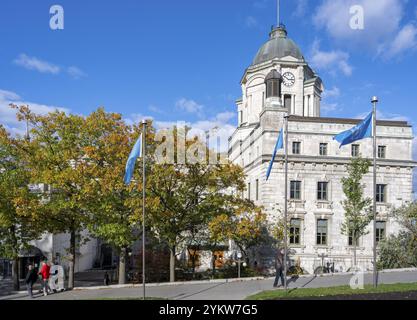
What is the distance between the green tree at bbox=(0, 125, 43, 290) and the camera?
25.3 m

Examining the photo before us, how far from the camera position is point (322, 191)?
40594 millimetres

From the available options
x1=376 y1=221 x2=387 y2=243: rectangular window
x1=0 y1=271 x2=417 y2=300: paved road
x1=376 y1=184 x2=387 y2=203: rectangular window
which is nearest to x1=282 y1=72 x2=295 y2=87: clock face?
x1=376 y1=184 x2=387 y2=203: rectangular window

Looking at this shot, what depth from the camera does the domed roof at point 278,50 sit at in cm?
5316

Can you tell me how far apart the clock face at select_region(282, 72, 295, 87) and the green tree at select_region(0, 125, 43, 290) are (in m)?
31.8

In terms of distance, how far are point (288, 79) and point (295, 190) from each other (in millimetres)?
16403

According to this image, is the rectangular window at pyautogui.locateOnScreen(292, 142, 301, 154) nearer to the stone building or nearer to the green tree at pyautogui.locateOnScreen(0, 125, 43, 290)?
the stone building

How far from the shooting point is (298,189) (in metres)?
40.4

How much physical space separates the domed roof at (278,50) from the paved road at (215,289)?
3169 centimetres

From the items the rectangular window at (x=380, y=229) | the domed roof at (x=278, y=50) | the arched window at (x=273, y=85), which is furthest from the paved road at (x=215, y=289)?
the domed roof at (x=278, y=50)

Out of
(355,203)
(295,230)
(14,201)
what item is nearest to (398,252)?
(355,203)

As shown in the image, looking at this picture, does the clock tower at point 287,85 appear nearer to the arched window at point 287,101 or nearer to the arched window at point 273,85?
the arched window at point 287,101

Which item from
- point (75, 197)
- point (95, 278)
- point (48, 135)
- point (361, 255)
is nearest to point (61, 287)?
point (75, 197)

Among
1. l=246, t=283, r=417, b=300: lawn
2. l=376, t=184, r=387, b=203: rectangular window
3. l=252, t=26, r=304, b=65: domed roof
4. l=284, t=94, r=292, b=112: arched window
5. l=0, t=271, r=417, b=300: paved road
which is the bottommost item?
l=0, t=271, r=417, b=300: paved road
